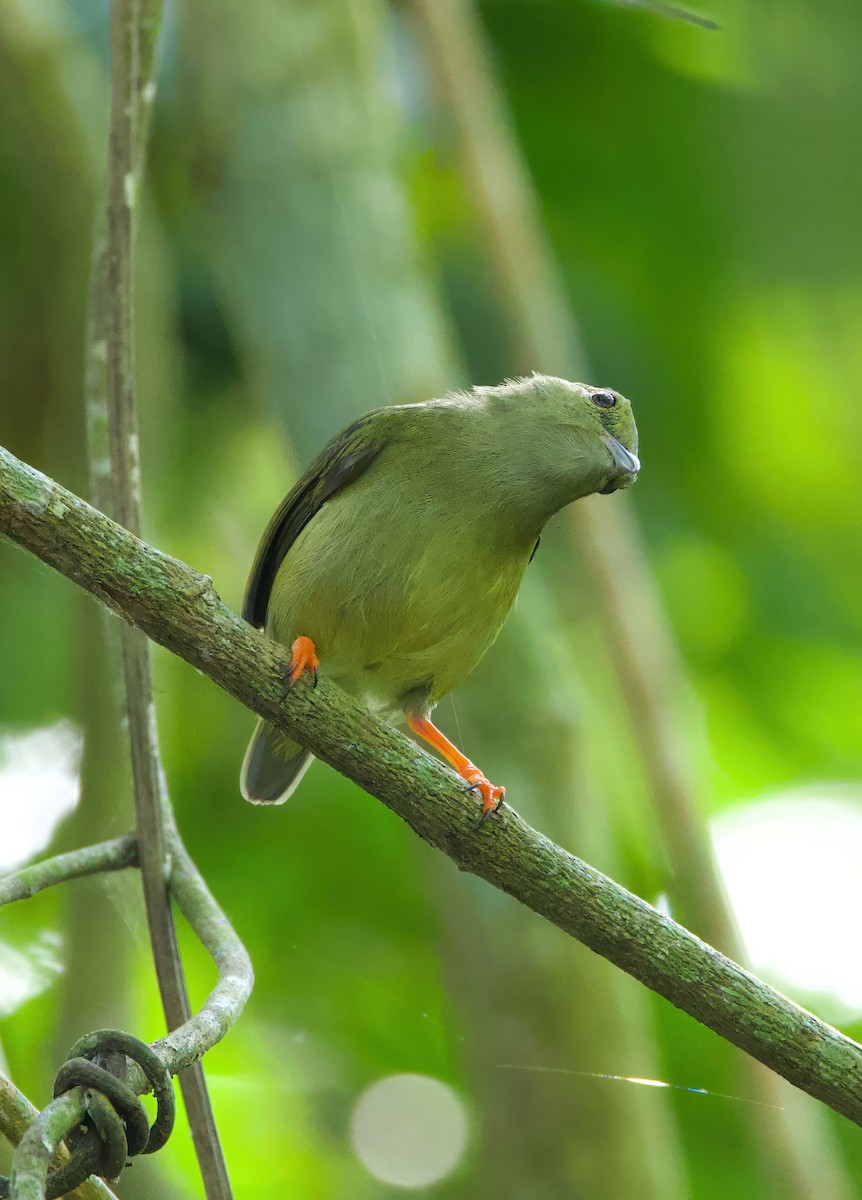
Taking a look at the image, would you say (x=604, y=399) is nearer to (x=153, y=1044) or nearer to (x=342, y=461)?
(x=342, y=461)

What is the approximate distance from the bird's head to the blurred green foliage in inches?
30.8

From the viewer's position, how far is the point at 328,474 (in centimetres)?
337

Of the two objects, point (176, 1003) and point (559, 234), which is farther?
point (559, 234)

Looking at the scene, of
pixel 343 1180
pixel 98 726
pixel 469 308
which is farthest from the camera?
pixel 469 308

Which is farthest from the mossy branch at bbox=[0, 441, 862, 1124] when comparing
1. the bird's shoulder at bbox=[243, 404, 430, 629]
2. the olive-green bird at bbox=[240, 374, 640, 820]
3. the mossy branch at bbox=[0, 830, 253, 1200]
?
the bird's shoulder at bbox=[243, 404, 430, 629]

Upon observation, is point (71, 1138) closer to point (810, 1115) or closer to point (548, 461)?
point (548, 461)

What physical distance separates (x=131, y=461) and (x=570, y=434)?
115 cm

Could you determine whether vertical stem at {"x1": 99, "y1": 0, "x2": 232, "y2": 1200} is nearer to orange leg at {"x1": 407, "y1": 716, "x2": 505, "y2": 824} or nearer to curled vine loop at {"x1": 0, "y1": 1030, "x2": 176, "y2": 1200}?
curled vine loop at {"x1": 0, "y1": 1030, "x2": 176, "y2": 1200}

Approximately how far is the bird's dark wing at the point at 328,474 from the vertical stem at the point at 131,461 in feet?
1.99

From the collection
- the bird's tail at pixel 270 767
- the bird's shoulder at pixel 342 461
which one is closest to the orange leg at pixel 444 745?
the bird's tail at pixel 270 767

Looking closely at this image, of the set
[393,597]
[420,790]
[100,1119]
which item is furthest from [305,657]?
[100,1119]

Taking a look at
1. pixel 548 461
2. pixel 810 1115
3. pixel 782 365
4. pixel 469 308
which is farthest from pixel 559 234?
pixel 810 1115

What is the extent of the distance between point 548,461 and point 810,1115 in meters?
1.75

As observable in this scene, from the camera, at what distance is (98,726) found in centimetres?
304
